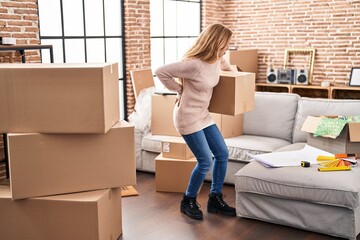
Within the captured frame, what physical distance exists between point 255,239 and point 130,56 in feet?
10.2

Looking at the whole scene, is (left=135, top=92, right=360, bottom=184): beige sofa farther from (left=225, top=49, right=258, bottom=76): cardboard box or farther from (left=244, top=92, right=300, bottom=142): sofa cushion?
(left=225, top=49, right=258, bottom=76): cardboard box

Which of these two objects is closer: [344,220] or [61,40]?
[344,220]

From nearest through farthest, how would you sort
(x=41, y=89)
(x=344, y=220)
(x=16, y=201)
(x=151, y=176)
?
(x=41, y=89) → (x=16, y=201) → (x=344, y=220) → (x=151, y=176)

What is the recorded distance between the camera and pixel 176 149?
4113 millimetres

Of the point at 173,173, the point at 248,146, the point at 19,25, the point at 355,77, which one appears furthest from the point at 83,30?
the point at 355,77

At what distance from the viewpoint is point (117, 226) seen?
10.3ft

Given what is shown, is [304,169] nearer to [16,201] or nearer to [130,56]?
[16,201]

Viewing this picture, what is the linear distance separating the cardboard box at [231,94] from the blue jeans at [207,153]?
16 centimetres

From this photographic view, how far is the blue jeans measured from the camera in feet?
10.7

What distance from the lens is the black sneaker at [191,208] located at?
11.4 feet

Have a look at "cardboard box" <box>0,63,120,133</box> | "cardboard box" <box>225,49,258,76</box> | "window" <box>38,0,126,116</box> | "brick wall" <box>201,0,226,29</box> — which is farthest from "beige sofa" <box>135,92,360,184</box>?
"brick wall" <box>201,0,226,29</box>

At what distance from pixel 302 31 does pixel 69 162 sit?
5.38m

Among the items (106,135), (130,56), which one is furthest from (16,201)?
(130,56)

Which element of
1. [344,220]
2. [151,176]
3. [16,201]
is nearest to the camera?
[16,201]
